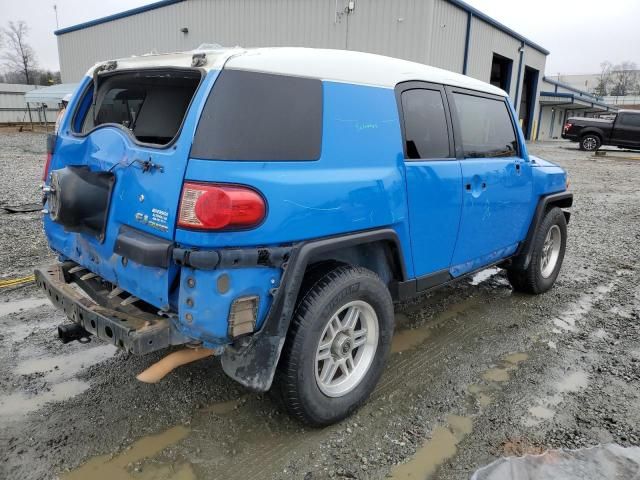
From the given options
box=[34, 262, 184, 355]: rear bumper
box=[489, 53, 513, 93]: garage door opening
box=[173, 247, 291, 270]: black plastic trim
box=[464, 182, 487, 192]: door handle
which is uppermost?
box=[489, 53, 513, 93]: garage door opening

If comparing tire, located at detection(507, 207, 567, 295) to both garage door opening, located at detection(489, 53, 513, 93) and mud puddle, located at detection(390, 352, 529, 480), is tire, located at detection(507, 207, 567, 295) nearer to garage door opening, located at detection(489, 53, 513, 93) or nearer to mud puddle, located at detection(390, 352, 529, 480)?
mud puddle, located at detection(390, 352, 529, 480)

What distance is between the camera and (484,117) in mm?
3869

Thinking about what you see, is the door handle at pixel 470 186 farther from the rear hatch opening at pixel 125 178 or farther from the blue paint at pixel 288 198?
the rear hatch opening at pixel 125 178

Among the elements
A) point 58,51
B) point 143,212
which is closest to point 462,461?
point 143,212

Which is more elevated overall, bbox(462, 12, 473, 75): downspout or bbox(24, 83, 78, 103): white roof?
bbox(462, 12, 473, 75): downspout

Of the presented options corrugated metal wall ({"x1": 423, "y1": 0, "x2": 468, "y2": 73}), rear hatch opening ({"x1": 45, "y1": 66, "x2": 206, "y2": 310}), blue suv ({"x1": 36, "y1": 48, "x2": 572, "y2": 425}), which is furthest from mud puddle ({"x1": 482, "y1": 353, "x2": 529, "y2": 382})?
corrugated metal wall ({"x1": 423, "y1": 0, "x2": 468, "y2": 73})

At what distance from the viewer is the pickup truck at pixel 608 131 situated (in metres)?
23.3

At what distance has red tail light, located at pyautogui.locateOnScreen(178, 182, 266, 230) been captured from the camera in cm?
210

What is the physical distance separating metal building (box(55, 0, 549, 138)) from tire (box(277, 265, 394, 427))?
35.2 ft

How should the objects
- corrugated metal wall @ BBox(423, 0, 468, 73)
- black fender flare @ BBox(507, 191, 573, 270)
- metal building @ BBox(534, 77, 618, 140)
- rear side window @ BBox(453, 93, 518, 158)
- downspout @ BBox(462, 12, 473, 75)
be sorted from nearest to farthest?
rear side window @ BBox(453, 93, 518, 158) → black fender flare @ BBox(507, 191, 573, 270) → corrugated metal wall @ BBox(423, 0, 468, 73) → downspout @ BBox(462, 12, 473, 75) → metal building @ BBox(534, 77, 618, 140)

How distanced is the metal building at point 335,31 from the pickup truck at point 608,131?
3566mm

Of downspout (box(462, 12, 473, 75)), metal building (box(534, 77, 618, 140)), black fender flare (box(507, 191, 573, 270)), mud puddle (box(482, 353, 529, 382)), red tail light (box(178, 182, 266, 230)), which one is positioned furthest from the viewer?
metal building (box(534, 77, 618, 140))

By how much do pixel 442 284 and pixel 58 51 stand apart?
33883 mm

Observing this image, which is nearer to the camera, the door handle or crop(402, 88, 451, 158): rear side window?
crop(402, 88, 451, 158): rear side window
